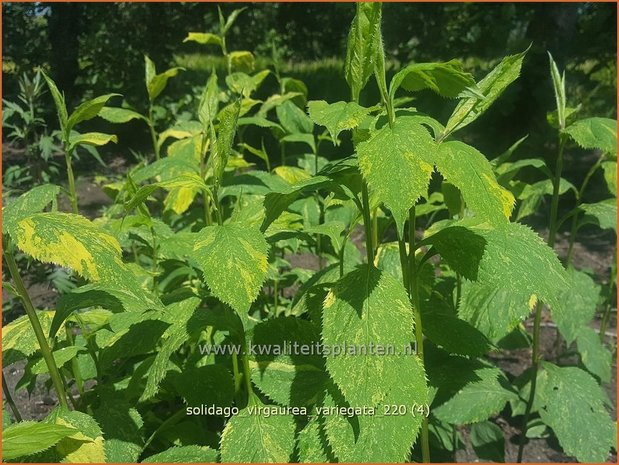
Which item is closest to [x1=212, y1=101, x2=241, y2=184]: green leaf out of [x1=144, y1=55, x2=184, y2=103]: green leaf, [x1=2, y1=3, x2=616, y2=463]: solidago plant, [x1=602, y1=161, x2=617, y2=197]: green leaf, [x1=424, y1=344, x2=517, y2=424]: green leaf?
[x1=2, y1=3, x2=616, y2=463]: solidago plant

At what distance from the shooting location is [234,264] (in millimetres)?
1052

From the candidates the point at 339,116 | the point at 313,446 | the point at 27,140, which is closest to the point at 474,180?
the point at 339,116

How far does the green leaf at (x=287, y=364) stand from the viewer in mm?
1300

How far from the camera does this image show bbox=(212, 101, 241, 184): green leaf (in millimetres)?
1150

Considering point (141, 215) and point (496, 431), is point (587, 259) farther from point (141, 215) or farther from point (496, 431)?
point (141, 215)

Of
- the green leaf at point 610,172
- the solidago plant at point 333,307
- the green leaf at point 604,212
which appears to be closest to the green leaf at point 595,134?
the solidago plant at point 333,307

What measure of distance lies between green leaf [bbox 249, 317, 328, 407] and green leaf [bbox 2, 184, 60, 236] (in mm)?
588

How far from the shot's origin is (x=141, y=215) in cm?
168

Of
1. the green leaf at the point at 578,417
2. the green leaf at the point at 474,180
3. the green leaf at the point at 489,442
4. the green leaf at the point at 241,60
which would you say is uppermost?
the green leaf at the point at 241,60

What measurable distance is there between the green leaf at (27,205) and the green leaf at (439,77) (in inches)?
29.9

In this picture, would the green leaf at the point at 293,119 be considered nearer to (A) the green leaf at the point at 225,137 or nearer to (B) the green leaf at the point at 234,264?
(A) the green leaf at the point at 225,137

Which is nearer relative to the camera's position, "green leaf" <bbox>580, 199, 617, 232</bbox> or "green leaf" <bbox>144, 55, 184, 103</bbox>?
"green leaf" <bbox>580, 199, 617, 232</bbox>

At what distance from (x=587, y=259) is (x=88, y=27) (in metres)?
5.39

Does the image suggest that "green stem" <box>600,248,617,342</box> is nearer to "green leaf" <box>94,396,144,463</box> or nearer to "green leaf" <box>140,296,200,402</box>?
"green leaf" <box>140,296,200,402</box>
